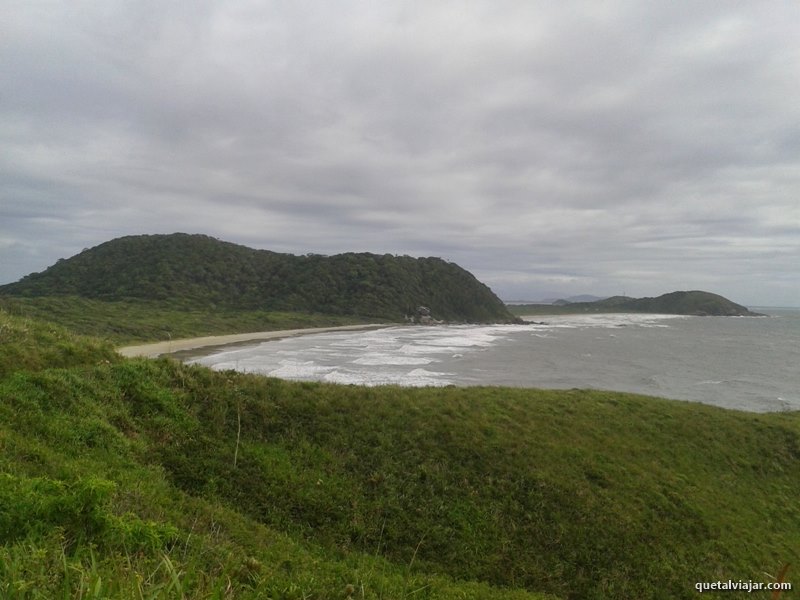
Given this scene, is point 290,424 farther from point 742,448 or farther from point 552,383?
point 552,383

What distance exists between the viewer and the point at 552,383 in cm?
3170

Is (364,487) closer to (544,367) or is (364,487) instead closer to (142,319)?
(544,367)

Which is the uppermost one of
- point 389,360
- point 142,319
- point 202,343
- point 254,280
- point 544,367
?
point 254,280

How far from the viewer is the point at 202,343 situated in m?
48.3

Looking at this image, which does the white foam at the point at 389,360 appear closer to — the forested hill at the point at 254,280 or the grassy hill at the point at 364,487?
the grassy hill at the point at 364,487

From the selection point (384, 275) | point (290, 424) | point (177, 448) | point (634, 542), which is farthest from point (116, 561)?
point (384, 275)

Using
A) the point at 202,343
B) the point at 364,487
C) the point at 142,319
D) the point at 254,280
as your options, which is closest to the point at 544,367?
the point at 364,487

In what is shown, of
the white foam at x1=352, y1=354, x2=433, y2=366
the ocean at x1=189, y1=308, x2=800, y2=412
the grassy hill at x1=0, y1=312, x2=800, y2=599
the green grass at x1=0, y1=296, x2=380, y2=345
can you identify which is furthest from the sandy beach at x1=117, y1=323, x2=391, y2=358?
the grassy hill at x1=0, y1=312, x2=800, y2=599

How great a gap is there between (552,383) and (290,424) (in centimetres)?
2427

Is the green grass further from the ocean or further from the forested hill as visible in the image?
the forested hill

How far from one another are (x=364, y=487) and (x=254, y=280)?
98.4 m

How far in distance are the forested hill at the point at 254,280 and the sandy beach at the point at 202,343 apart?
22.7 m

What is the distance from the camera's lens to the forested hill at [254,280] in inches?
3342

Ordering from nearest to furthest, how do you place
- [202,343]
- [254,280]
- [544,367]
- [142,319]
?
[544,367] → [202,343] → [142,319] → [254,280]
